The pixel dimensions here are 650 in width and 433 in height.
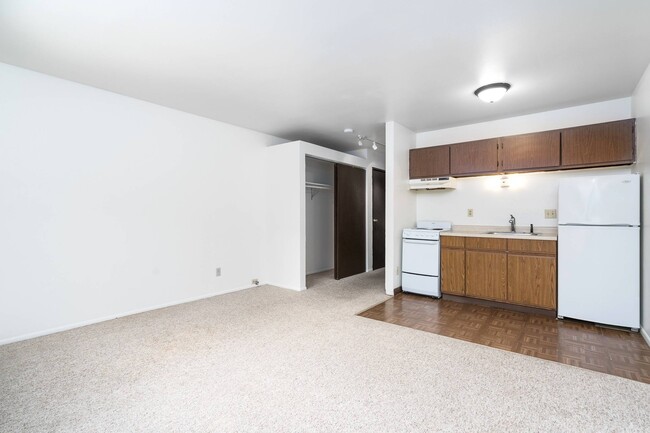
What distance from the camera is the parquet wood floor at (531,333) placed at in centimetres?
244

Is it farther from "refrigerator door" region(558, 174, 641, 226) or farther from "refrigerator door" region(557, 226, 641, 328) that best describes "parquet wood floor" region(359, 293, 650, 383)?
"refrigerator door" region(558, 174, 641, 226)

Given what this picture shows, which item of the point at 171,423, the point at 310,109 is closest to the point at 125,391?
the point at 171,423

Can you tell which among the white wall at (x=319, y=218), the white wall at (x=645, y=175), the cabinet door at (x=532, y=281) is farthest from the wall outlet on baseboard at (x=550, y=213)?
the white wall at (x=319, y=218)

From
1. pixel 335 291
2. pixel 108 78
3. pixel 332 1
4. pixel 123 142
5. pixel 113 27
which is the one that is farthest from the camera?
pixel 335 291

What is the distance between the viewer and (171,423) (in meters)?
1.70

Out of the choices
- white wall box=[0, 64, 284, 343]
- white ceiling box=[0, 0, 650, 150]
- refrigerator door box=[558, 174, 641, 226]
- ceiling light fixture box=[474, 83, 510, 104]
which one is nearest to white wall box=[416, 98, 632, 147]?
white ceiling box=[0, 0, 650, 150]

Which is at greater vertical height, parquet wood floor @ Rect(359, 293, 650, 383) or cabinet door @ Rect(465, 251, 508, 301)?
cabinet door @ Rect(465, 251, 508, 301)

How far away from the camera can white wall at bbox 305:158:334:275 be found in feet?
19.7

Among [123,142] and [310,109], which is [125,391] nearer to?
[123,142]

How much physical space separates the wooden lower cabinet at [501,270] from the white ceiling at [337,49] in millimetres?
1693

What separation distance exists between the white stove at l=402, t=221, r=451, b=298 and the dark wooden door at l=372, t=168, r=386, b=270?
1.85m

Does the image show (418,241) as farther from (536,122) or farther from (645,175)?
(645,175)

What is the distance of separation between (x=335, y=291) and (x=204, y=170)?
8.30 feet

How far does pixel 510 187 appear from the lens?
4.25 metres
